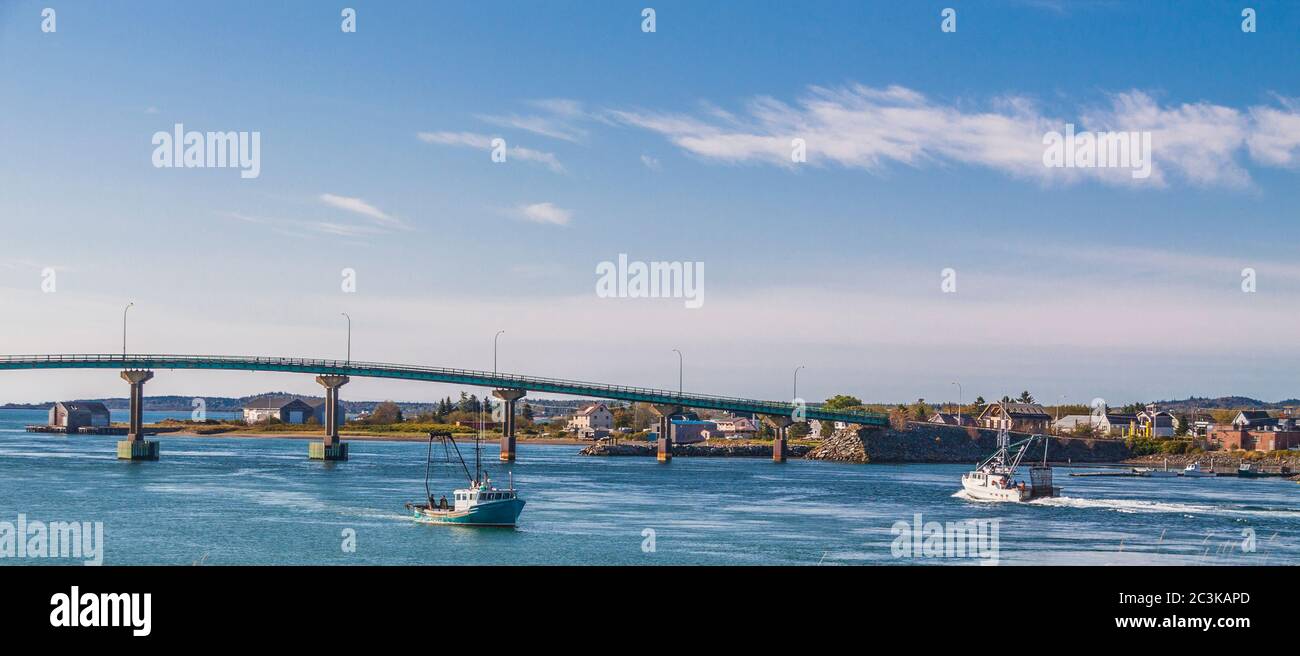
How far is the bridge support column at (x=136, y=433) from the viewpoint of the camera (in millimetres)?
129875

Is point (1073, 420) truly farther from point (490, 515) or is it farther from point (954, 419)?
point (490, 515)

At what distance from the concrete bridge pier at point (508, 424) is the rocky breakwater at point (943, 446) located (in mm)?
44850

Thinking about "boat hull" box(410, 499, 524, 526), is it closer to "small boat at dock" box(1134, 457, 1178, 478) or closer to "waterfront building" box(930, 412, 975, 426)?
"small boat at dock" box(1134, 457, 1178, 478)

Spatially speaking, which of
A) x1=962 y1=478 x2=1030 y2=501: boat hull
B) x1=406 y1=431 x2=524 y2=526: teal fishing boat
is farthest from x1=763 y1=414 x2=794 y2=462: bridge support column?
x1=406 y1=431 x2=524 y2=526: teal fishing boat

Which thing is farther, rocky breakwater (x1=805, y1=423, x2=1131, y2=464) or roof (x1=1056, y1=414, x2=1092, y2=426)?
roof (x1=1056, y1=414, x2=1092, y2=426)

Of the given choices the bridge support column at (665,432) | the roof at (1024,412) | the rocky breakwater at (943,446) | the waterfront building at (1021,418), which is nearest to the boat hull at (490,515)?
the bridge support column at (665,432)

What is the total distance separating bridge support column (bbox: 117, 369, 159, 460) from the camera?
130m

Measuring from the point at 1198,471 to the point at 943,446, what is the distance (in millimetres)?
32686

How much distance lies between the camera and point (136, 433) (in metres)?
132

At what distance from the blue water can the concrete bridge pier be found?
663 inches

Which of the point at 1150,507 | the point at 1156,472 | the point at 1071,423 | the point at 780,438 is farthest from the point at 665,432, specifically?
the point at 1150,507

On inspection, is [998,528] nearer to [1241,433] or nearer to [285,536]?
[285,536]
